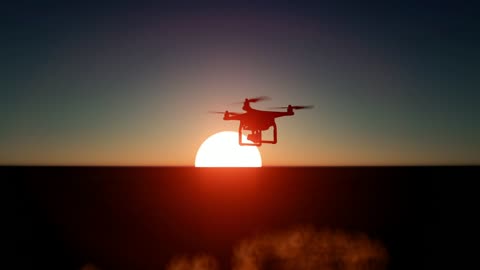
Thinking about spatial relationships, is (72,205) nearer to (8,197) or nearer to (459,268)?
(8,197)

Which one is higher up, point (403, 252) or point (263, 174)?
point (263, 174)

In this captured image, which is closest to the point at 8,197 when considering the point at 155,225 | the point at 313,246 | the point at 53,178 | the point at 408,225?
the point at 53,178

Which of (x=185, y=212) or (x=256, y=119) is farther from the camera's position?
(x=256, y=119)

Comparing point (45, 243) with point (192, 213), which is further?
point (192, 213)

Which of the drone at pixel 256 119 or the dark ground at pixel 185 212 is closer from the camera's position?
the dark ground at pixel 185 212

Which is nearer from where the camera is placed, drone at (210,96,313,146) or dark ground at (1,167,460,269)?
dark ground at (1,167,460,269)

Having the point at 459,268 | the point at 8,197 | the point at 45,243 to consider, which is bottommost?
the point at 459,268

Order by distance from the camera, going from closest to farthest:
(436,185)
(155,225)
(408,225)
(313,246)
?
Answer: (313,246)
(155,225)
(408,225)
(436,185)

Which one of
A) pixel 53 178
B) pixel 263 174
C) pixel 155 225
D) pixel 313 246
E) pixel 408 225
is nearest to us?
pixel 313 246
